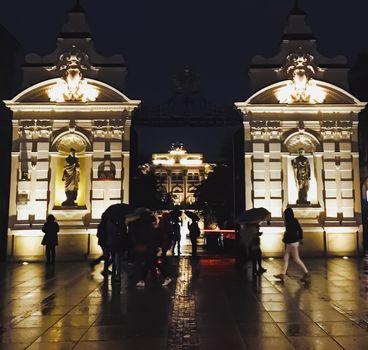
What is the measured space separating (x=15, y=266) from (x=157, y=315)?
1334 cm

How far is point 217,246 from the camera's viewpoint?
3309 cm

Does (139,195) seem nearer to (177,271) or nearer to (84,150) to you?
(84,150)

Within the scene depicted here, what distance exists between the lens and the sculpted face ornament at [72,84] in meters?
25.0

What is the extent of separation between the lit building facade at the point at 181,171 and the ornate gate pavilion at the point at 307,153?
6997 cm

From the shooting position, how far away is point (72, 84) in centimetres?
2506

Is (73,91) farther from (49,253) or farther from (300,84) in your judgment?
(300,84)

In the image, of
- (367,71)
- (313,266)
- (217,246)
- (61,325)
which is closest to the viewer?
(61,325)

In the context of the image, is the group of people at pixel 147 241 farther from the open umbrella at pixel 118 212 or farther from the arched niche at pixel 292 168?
the arched niche at pixel 292 168

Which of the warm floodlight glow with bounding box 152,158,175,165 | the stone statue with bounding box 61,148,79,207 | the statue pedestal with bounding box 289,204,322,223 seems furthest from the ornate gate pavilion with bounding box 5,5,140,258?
the warm floodlight glow with bounding box 152,158,175,165

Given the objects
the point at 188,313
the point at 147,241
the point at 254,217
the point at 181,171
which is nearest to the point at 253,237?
the point at 254,217

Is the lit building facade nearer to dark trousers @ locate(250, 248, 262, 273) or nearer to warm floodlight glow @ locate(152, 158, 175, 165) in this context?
warm floodlight glow @ locate(152, 158, 175, 165)

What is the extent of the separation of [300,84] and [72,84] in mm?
11146

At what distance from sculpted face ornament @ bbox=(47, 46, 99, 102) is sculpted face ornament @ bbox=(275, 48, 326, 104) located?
370 inches

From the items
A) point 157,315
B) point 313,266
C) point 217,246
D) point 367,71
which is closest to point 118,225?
point 157,315
